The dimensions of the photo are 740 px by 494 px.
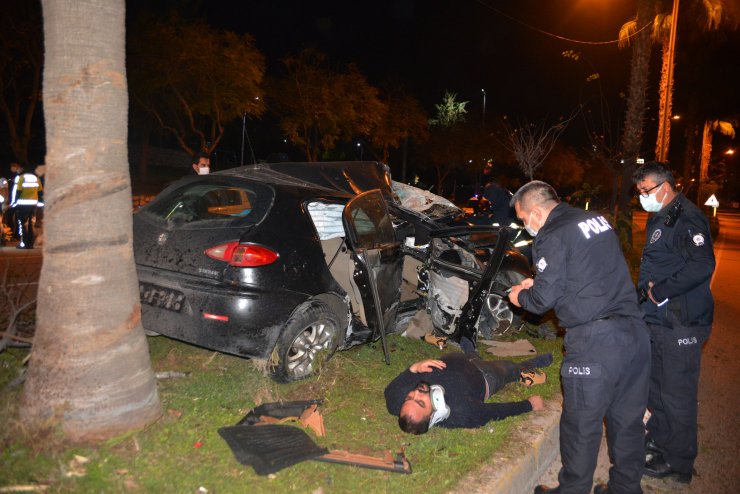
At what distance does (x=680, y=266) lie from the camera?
362 cm

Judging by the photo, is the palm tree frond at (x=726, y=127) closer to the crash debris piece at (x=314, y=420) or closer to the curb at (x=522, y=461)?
the curb at (x=522, y=461)

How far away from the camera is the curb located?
3241 millimetres

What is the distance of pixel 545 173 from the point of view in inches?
1884

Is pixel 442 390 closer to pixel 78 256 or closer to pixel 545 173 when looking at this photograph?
pixel 78 256

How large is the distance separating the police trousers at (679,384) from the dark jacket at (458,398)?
0.98 m

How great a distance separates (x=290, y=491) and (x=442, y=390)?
1234mm

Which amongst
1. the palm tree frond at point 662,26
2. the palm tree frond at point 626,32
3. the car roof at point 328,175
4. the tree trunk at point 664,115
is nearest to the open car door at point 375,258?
the car roof at point 328,175

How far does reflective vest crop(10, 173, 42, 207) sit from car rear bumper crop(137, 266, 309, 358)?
7.62m

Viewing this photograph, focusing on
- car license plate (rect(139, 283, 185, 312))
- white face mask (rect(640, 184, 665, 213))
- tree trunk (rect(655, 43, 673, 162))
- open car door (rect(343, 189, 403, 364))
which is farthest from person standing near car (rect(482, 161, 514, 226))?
tree trunk (rect(655, 43, 673, 162))

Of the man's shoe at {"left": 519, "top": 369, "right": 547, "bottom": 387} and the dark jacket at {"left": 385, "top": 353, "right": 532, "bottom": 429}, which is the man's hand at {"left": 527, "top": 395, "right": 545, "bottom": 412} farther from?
the man's shoe at {"left": 519, "top": 369, "right": 547, "bottom": 387}

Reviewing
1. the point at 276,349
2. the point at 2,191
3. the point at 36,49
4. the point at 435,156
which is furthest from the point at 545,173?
the point at 276,349

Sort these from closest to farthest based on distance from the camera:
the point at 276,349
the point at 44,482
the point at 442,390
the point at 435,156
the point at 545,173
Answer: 1. the point at 44,482
2. the point at 442,390
3. the point at 276,349
4. the point at 435,156
5. the point at 545,173

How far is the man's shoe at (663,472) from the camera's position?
3.69 m

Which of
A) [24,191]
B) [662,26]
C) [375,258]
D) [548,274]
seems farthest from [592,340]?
[662,26]
